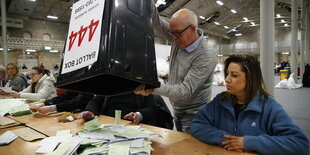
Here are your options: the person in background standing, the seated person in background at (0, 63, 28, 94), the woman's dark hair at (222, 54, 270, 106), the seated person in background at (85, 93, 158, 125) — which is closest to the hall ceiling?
the seated person in background at (0, 63, 28, 94)

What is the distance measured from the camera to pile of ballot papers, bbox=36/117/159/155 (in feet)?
3.10

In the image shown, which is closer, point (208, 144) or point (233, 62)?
point (208, 144)

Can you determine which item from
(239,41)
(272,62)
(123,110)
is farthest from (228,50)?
(123,110)

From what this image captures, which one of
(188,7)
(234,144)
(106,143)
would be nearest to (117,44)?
(106,143)

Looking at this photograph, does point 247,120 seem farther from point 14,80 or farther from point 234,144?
point 14,80

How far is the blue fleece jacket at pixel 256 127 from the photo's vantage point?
964mm

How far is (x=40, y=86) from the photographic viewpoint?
3299mm

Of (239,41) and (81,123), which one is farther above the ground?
(239,41)

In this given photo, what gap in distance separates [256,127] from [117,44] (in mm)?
864

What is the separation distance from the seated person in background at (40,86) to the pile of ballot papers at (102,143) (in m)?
2.18

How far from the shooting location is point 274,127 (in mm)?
1066

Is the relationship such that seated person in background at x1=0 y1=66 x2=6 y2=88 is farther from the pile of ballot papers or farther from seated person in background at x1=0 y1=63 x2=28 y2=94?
the pile of ballot papers

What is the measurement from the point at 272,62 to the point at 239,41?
78.6 feet

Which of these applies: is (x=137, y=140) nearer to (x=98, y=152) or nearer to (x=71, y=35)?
(x=98, y=152)
